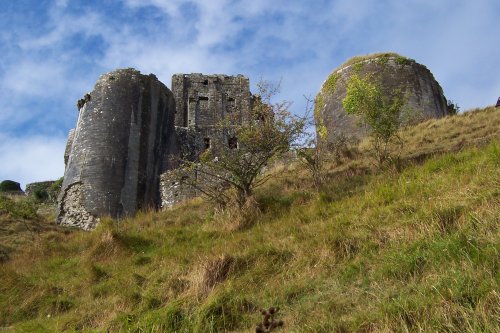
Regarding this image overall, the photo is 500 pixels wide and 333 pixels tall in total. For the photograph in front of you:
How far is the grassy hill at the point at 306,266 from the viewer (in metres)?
4.23

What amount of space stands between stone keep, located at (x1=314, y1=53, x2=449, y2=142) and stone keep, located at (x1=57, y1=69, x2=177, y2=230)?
19.6ft

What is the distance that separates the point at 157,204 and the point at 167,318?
1059 cm

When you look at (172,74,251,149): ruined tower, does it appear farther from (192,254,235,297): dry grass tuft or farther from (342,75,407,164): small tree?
(192,254,235,297): dry grass tuft

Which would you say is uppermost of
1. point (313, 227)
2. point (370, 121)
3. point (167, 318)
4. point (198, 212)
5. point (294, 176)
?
point (370, 121)

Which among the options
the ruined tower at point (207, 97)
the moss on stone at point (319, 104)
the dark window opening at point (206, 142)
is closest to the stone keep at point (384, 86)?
the moss on stone at point (319, 104)

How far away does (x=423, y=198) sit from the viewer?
6.77 metres

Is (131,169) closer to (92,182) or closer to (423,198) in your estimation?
(92,182)

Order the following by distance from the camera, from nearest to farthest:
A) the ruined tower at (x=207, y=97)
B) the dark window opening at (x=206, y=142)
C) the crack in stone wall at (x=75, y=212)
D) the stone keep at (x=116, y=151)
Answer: the crack in stone wall at (x=75, y=212) → the stone keep at (x=116, y=151) → the dark window opening at (x=206, y=142) → the ruined tower at (x=207, y=97)

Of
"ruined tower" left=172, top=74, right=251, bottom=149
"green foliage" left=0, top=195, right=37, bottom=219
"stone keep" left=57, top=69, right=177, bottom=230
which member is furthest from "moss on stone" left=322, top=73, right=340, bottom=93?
"green foliage" left=0, top=195, right=37, bottom=219

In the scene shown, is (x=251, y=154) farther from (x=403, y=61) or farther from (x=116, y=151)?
(x=403, y=61)

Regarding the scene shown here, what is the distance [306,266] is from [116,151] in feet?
34.1

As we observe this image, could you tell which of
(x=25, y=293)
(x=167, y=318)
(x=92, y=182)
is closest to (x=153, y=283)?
(x=167, y=318)

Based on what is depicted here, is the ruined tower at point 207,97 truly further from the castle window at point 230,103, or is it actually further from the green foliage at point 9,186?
the green foliage at point 9,186

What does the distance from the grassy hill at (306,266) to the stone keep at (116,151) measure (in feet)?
13.9
